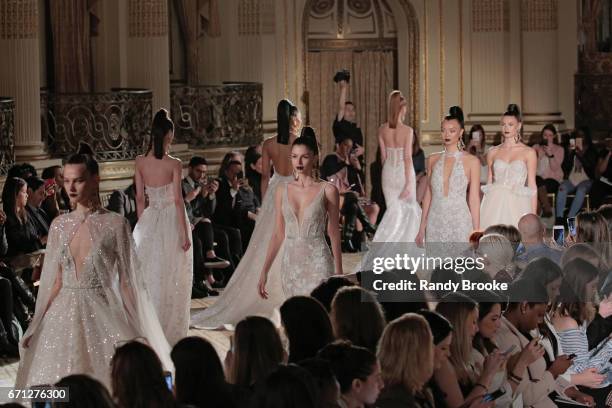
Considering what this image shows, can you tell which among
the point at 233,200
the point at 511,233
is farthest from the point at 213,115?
the point at 511,233

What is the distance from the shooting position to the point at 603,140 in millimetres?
20344

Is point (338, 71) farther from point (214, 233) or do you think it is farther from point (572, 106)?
point (214, 233)

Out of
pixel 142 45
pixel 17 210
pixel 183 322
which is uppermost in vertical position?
pixel 142 45

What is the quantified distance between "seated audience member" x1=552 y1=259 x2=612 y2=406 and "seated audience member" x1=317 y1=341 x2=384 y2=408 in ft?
6.99

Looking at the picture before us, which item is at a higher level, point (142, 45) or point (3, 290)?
point (142, 45)

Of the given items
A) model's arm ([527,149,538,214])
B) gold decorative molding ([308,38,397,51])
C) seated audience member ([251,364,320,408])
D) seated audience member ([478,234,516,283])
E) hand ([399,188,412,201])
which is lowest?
seated audience member ([251,364,320,408])

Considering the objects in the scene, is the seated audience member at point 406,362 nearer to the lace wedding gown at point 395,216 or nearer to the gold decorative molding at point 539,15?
the lace wedding gown at point 395,216

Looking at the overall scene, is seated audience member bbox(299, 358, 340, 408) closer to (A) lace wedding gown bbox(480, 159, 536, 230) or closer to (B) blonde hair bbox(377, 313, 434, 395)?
(B) blonde hair bbox(377, 313, 434, 395)

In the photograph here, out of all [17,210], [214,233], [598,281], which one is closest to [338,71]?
[214,233]

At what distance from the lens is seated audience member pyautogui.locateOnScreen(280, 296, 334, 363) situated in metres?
6.57

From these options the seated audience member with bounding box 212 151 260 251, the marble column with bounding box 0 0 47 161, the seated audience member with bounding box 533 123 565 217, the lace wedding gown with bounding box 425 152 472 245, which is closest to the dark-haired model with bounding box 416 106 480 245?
the lace wedding gown with bounding box 425 152 472 245

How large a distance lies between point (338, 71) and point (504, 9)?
2.43 m

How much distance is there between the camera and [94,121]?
54.5 feet

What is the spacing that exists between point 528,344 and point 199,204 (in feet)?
23.5
